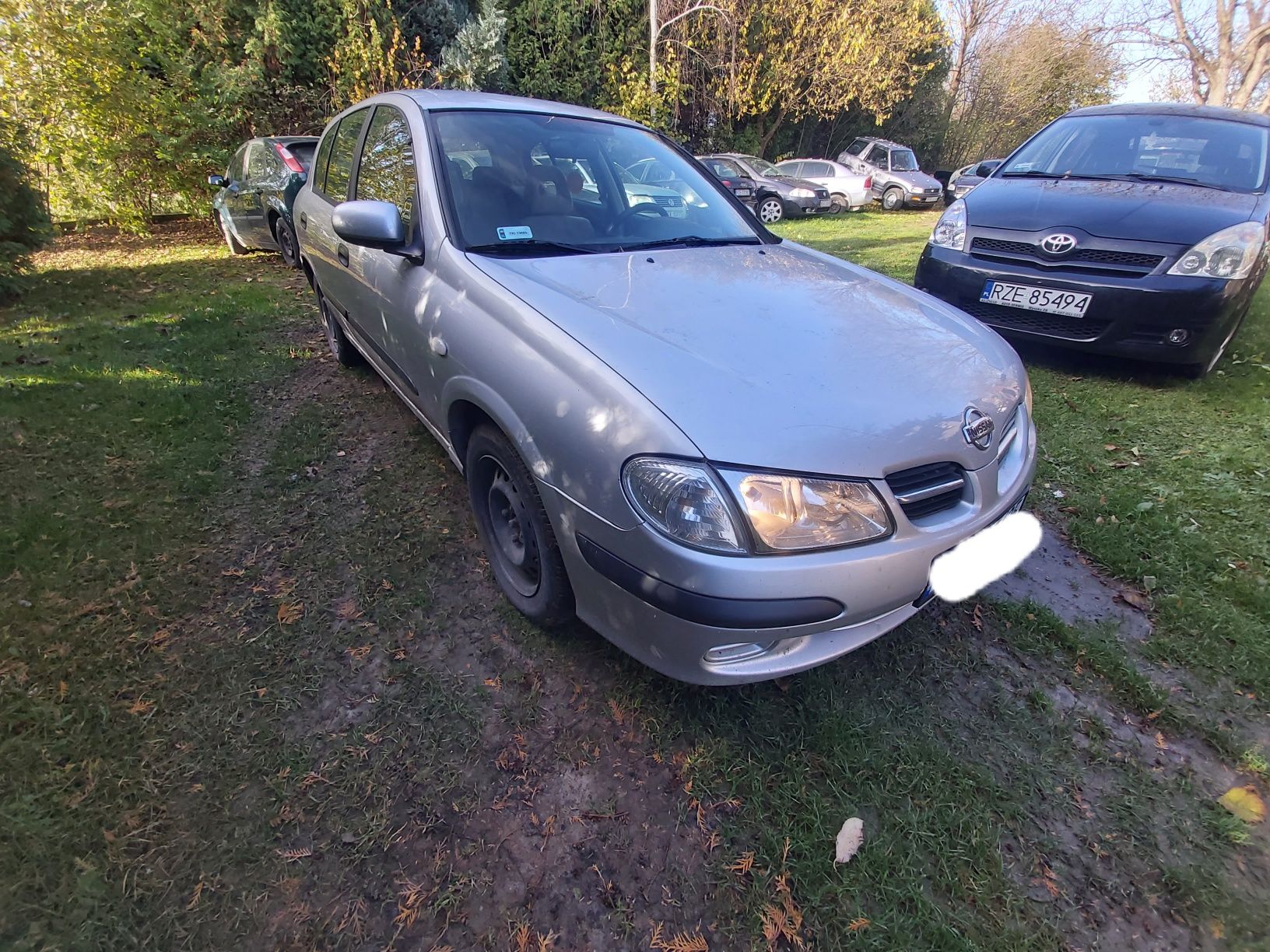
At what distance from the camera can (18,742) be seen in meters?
1.77

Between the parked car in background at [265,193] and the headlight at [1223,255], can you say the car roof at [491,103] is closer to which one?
the headlight at [1223,255]

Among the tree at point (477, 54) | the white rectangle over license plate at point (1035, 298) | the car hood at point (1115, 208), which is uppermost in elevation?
the tree at point (477, 54)

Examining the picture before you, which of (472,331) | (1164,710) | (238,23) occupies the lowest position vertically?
(1164,710)

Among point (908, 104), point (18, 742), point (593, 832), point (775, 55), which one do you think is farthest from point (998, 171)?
point (908, 104)

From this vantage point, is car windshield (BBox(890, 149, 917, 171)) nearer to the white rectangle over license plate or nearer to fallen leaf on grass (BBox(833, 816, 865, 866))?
the white rectangle over license plate

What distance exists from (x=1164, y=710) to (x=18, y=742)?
11.2ft

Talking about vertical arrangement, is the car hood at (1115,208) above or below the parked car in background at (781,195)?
above

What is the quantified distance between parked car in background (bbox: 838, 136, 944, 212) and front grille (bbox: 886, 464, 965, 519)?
17.5m

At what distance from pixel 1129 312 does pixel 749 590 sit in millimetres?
3542

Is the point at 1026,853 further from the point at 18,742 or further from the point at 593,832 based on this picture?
the point at 18,742

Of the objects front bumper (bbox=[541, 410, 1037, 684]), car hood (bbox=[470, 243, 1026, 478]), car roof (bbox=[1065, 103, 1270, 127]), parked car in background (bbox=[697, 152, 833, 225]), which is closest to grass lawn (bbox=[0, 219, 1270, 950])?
front bumper (bbox=[541, 410, 1037, 684])

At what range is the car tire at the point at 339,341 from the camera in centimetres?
402

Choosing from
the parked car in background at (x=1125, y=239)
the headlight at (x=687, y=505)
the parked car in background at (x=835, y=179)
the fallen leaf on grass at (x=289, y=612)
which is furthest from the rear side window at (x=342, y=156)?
the parked car in background at (x=835, y=179)

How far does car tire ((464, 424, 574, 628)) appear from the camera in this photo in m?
1.92
